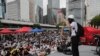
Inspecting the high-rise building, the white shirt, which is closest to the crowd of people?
the white shirt

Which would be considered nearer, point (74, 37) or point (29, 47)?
point (74, 37)

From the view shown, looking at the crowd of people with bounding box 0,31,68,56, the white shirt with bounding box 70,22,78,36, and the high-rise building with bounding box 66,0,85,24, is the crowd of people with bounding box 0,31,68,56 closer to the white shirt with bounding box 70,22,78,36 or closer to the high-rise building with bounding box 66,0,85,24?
the white shirt with bounding box 70,22,78,36

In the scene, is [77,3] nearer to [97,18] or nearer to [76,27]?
[97,18]

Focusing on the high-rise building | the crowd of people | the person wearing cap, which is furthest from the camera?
the high-rise building

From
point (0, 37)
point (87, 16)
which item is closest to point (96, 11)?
point (87, 16)

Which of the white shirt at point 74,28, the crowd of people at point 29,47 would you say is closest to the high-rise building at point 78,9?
the crowd of people at point 29,47

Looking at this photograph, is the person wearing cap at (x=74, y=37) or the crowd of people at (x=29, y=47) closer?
the person wearing cap at (x=74, y=37)

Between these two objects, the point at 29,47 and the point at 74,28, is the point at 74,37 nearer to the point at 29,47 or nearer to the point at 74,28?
the point at 74,28

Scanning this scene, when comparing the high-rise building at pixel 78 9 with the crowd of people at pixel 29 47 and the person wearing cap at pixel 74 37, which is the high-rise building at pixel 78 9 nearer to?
the crowd of people at pixel 29 47

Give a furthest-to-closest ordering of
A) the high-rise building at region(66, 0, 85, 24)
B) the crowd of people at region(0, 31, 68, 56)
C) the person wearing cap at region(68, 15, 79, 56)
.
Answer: the high-rise building at region(66, 0, 85, 24)
the crowd of people at region(0, 31, 68, 56)
the person wearing cap at region(68, 15, 79, 56)

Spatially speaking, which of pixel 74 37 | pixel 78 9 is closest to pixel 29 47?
pixel 74 37

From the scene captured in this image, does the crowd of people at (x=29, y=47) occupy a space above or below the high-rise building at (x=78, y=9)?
below

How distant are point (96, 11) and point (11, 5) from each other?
67.7 meters

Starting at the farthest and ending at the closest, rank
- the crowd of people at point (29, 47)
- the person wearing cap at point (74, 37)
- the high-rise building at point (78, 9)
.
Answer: the high-rise building at point (78, 9), the crowd of people at point (29, 47), the person wearing cap at point (74, 37)
